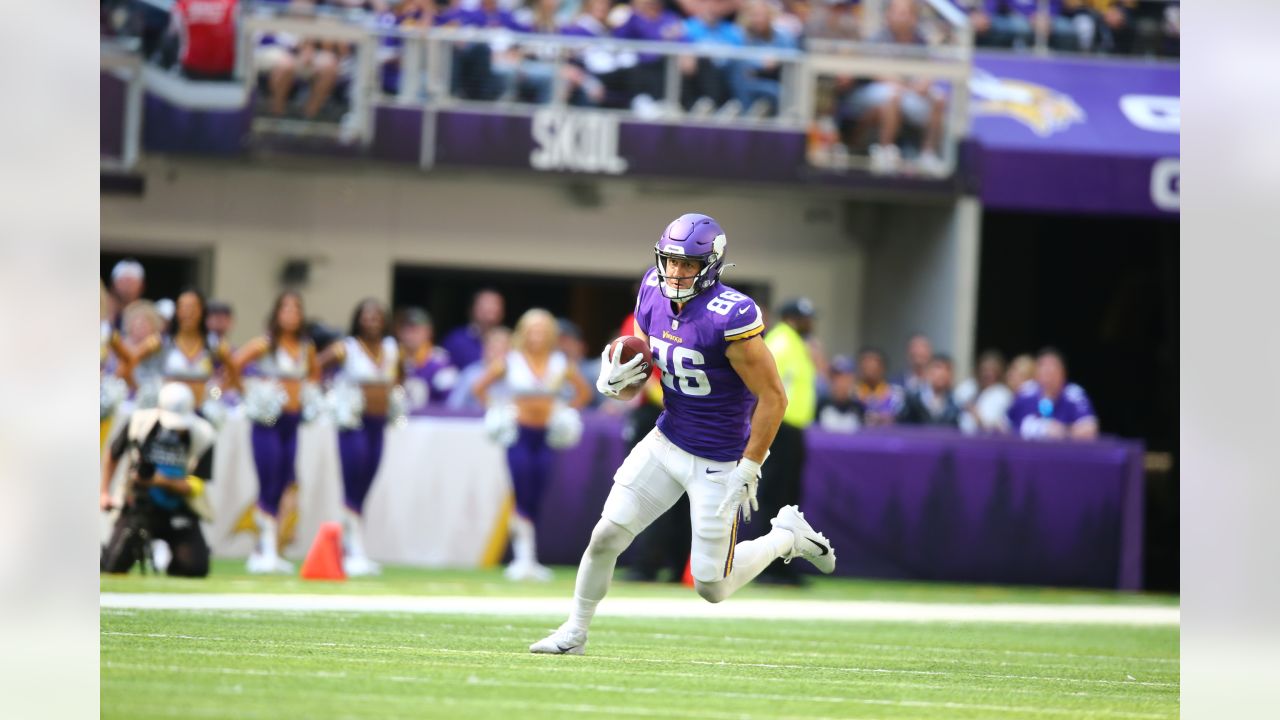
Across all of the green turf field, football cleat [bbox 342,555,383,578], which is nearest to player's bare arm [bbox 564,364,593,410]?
football cleat [bbox 342,555,383,578]

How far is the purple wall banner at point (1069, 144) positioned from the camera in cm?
1889

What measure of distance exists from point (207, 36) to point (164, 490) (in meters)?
7.02

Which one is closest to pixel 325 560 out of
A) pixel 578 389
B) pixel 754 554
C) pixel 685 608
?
pixel 685 608

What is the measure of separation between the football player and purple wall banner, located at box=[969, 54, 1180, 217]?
11.5 meters

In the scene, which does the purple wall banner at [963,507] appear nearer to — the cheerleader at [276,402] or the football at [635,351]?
the cheerleader at [276,402]

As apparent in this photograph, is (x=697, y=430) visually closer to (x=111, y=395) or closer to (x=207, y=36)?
(x=111, y=395)

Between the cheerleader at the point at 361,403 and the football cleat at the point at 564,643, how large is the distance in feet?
19.0

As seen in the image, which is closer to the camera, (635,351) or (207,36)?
(635,351)

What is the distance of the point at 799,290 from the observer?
68.8 feet

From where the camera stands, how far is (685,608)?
37.5 ft

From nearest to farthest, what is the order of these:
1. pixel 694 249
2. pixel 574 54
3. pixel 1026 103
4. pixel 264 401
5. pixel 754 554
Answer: pixel 694 249
pixel 754 554
pixel 264 401
pixel 574 54
pixel 1026 103

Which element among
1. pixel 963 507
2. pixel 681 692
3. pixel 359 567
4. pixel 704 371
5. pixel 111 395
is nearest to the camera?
pixel 681 692

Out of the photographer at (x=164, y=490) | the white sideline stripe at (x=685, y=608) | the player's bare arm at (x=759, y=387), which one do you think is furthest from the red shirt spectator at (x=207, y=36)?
the player's bare arm at (x=759, y=387)

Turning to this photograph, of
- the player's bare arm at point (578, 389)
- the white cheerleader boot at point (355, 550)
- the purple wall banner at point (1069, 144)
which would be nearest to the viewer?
the white cheerleader boot at point (355, 550)
